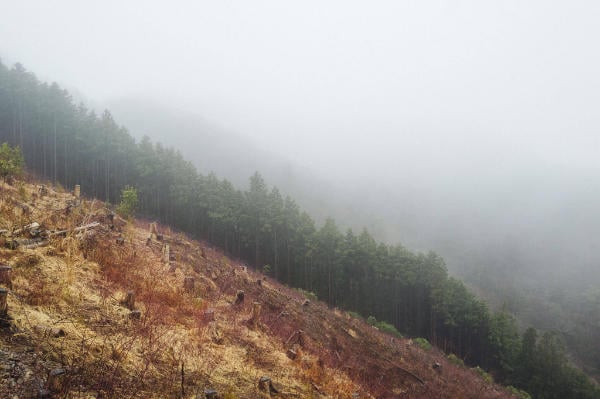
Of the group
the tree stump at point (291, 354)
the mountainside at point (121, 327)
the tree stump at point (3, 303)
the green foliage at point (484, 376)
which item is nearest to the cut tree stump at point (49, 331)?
the mountainside at point (121, 327)

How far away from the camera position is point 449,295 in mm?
39531

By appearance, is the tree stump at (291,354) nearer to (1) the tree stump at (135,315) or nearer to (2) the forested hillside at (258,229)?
(1) the tree stump at (135,315)

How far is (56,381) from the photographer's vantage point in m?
3.21

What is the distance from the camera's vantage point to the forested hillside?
39.9 m

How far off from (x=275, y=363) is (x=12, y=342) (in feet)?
14.5

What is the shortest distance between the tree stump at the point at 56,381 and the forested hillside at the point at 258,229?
36748 millimetres

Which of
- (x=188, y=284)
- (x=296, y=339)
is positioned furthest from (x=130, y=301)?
(x=296, y=339)

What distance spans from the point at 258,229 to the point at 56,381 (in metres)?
39.5

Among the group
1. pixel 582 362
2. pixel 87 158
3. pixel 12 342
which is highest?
pixel 12 342

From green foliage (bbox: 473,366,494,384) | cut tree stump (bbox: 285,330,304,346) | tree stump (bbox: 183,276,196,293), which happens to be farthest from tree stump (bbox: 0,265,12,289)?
green foliage (bbox: 473,366,494,384)

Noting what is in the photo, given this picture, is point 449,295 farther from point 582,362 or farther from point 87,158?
point 87,158

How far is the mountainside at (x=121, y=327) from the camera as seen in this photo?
366 cm

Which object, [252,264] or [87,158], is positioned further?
[87,158]

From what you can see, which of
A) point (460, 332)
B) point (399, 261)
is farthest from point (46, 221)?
point (460, 332)
